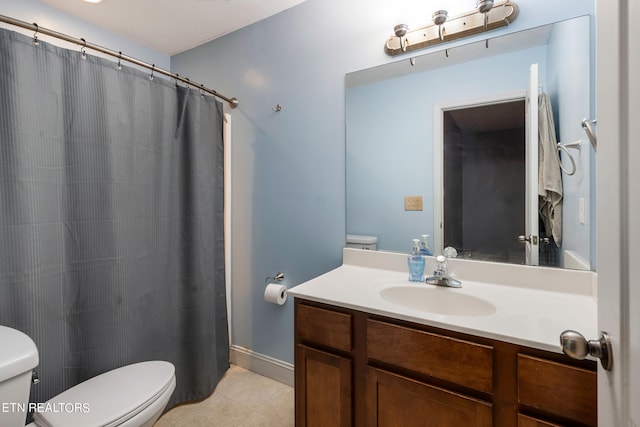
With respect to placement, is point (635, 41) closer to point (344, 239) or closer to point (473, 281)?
point (473, 281)

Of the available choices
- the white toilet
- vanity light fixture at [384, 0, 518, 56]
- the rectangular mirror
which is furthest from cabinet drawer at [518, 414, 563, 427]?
vanity light fixture at [384, 0, 518, 56]

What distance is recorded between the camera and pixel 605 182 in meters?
0.56

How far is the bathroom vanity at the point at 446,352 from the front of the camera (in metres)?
0.83

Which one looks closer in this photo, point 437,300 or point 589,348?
point 589,348

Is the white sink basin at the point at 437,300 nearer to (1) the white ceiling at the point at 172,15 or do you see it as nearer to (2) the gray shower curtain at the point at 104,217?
(2) the gray shower curtain at the point at 104,217

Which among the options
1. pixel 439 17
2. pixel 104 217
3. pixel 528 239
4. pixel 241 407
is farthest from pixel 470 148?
pixel 241 407

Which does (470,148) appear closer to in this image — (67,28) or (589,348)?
(589,348)

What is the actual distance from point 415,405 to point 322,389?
0.38 m

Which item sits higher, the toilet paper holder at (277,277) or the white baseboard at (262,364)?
the toilet paper holder at (277,277)

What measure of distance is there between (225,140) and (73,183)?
0.96 m

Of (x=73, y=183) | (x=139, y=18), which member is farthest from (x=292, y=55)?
(x=73, y=183)

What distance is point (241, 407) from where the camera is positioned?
1735 millimetres

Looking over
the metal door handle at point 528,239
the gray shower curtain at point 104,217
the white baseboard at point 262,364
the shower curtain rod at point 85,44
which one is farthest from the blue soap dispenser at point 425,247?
the shower curtain rod at point 85,44

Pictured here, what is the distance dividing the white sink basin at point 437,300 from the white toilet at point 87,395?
1054mm
